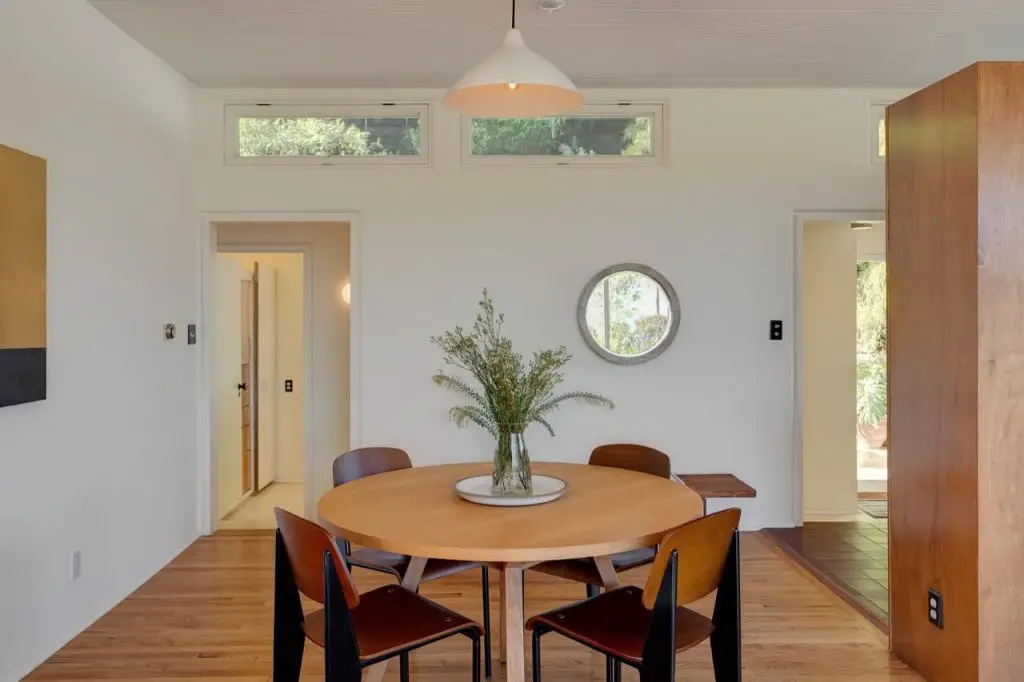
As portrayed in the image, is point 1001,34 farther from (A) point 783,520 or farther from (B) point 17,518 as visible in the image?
(B) point 17,518

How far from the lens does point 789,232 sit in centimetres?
449

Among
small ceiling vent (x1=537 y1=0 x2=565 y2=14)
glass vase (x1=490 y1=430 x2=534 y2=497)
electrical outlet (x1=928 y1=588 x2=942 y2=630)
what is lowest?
electrical outlet (x1=928 y1=588 x2=942 y2=630)

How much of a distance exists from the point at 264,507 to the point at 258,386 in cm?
110

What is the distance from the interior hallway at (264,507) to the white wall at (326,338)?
435mm

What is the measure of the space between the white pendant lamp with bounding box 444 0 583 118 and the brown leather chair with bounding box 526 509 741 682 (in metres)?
1.34

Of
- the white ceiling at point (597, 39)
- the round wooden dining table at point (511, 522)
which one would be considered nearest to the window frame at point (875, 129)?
the white ceiling at point (597, 39)

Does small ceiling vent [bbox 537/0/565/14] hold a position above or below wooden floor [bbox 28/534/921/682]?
above

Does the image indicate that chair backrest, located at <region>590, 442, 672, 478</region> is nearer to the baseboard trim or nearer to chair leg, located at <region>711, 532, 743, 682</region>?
chair leg, located at <region>711, 532, 743, 682</region>

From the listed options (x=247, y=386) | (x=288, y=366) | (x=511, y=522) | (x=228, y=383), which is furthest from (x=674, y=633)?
(x=288, y=366)

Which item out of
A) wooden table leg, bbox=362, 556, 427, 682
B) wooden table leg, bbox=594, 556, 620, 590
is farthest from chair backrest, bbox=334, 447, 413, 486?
wooden table leg, bbox=594, 556, 620, 590

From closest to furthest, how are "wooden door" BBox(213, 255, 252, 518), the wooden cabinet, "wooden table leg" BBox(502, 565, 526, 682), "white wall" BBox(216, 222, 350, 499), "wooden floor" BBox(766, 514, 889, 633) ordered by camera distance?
"wooden table leg" BBox(502, 565, 526, 682), the wooden cabinet, "wooden floor" BBox(766, 514, 889, 633), "wooden door" BBox(213, 255, 252, 518), "white wall" BBox(216, 222, 350, 499)

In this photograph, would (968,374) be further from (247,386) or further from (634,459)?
(247,386)

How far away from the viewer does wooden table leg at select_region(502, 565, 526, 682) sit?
2.07 m

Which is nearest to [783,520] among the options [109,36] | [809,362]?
[809,362]
